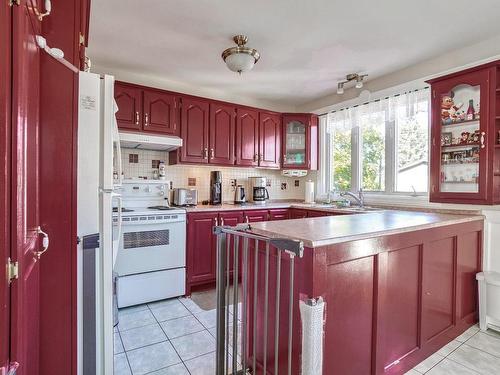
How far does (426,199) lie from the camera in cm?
287

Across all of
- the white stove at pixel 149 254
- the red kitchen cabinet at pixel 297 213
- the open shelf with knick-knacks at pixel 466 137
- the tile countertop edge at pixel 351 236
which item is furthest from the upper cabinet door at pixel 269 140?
the tile countertop edge at pixel 351 236

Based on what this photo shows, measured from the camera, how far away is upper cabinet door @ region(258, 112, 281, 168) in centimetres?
393

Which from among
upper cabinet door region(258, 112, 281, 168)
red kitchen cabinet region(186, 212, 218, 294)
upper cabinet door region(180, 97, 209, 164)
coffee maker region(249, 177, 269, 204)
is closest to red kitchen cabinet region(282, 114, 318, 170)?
upper cabinet door region(258, 112, 281, 168)

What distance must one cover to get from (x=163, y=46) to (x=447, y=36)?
2.50 m

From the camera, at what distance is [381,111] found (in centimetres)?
331

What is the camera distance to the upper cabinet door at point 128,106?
9.58ft

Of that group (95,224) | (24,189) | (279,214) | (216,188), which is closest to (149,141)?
(216,188)

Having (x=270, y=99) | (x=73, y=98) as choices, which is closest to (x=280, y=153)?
(x=270, y=99)

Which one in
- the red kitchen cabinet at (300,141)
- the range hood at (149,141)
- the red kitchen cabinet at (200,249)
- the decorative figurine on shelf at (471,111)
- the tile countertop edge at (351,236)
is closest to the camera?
the tile countertop edge at (351,236)

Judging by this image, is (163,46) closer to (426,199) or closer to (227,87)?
(227,87)

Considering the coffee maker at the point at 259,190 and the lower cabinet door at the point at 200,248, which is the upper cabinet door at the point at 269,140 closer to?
the coffee maker at the point at 259,190

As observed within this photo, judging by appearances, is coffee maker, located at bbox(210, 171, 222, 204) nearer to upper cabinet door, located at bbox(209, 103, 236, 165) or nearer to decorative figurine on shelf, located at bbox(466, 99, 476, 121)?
upper cabinet door, located at bbox(209, 103, 236, 165)

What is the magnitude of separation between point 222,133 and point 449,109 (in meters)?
2.39

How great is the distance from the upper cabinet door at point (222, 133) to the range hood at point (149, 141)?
0.50 m
